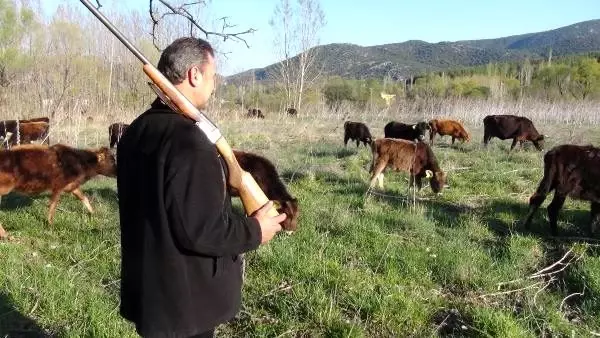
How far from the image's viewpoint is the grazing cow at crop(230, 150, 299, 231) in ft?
23.9

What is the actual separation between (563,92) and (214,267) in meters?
52.4

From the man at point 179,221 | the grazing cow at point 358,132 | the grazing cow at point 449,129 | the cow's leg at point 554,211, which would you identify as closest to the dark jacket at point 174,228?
the man at point 179,221

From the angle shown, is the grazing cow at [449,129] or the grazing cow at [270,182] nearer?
the grazing cow at [270,182]

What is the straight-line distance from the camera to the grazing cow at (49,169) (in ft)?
24.7

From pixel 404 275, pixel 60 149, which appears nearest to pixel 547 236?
pixel 404 275

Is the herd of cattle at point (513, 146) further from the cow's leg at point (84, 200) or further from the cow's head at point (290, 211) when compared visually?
the cow's leg at point (84, 200)

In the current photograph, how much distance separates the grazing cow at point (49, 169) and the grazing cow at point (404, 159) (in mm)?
5625

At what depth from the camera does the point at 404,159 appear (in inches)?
453

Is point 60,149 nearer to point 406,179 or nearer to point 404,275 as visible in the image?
point 404,275

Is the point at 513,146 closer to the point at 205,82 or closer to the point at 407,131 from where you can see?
the point at 407,131

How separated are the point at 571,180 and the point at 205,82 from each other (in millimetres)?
7216

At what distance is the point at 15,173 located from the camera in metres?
7.54

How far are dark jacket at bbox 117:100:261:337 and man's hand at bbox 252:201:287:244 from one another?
0.19 ft

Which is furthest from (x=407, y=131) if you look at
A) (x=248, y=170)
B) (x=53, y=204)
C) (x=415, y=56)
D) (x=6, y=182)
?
(x=415, y=56)
